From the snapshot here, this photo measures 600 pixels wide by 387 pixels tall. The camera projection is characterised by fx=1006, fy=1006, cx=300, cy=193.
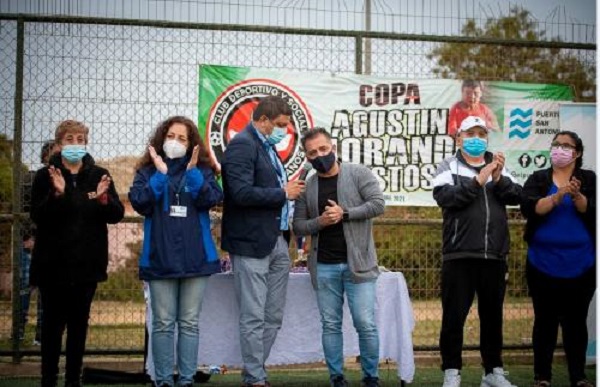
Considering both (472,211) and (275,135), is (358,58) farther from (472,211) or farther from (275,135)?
(472,211)

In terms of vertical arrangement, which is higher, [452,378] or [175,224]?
[175,224]

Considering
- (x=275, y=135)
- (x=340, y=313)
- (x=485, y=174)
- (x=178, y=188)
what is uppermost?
(x=275, y=135)

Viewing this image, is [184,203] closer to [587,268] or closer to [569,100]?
[587,268]

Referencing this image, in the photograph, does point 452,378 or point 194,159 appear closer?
point 194,159

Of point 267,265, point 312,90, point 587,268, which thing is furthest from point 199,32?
point 587,268

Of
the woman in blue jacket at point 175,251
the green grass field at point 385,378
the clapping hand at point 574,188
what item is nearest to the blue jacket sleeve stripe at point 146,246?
the woman in blue jacket at point 175,251

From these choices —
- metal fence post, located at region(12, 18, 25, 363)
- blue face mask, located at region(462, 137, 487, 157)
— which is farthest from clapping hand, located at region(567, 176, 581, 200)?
metal fence post, located at region(12, 18, 25, 363)

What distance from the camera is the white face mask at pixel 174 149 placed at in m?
6.41

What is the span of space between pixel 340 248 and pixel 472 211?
0.91 m

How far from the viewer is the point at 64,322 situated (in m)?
6.46

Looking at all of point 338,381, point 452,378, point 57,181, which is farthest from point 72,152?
point 452,378

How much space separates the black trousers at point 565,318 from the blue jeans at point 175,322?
2.35 metres

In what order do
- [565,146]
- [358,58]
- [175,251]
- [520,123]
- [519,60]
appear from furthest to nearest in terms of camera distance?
[519,60] → [520,123] → [358,58] → [565,146] → [175,251]

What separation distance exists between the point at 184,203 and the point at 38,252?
3.25 ft
